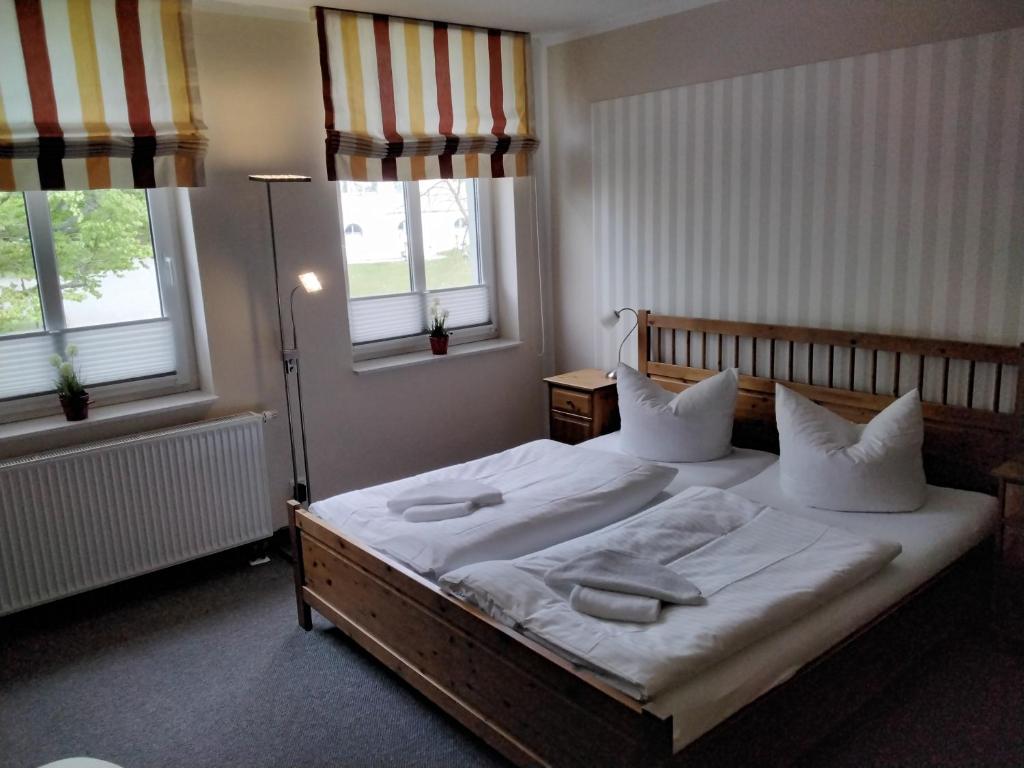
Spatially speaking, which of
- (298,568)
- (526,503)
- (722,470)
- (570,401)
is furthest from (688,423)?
(298,568)

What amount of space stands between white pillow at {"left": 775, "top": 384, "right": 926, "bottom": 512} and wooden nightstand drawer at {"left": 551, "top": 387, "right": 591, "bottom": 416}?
1.25 metres

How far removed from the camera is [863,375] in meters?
3.51

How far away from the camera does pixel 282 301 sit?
3.90m

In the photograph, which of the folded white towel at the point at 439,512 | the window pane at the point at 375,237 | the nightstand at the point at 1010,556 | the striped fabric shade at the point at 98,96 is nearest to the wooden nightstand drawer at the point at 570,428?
the window pane at the point at 375,237

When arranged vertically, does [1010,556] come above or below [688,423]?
below

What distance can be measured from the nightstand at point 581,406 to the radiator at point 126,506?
5.18 ft

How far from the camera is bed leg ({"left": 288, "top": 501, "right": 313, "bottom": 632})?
3209mm

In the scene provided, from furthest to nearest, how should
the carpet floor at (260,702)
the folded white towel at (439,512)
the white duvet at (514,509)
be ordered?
the folded white towel at (439,512)
the white duvet at (514,509)
the carpet floor at (260,702)

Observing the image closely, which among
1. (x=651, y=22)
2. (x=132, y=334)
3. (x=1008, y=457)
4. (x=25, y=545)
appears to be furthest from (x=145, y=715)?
(x=651, y=22)

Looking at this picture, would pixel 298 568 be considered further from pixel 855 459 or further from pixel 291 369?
pixel 855 459

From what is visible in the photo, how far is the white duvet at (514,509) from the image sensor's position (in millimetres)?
2719

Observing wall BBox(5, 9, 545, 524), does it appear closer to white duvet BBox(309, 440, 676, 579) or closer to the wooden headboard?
white duvet BBox(309, 440, 676, 579)

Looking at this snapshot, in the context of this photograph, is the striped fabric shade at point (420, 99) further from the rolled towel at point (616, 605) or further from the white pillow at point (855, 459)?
the rolled towel at point (616, 605)

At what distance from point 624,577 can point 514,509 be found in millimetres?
682
